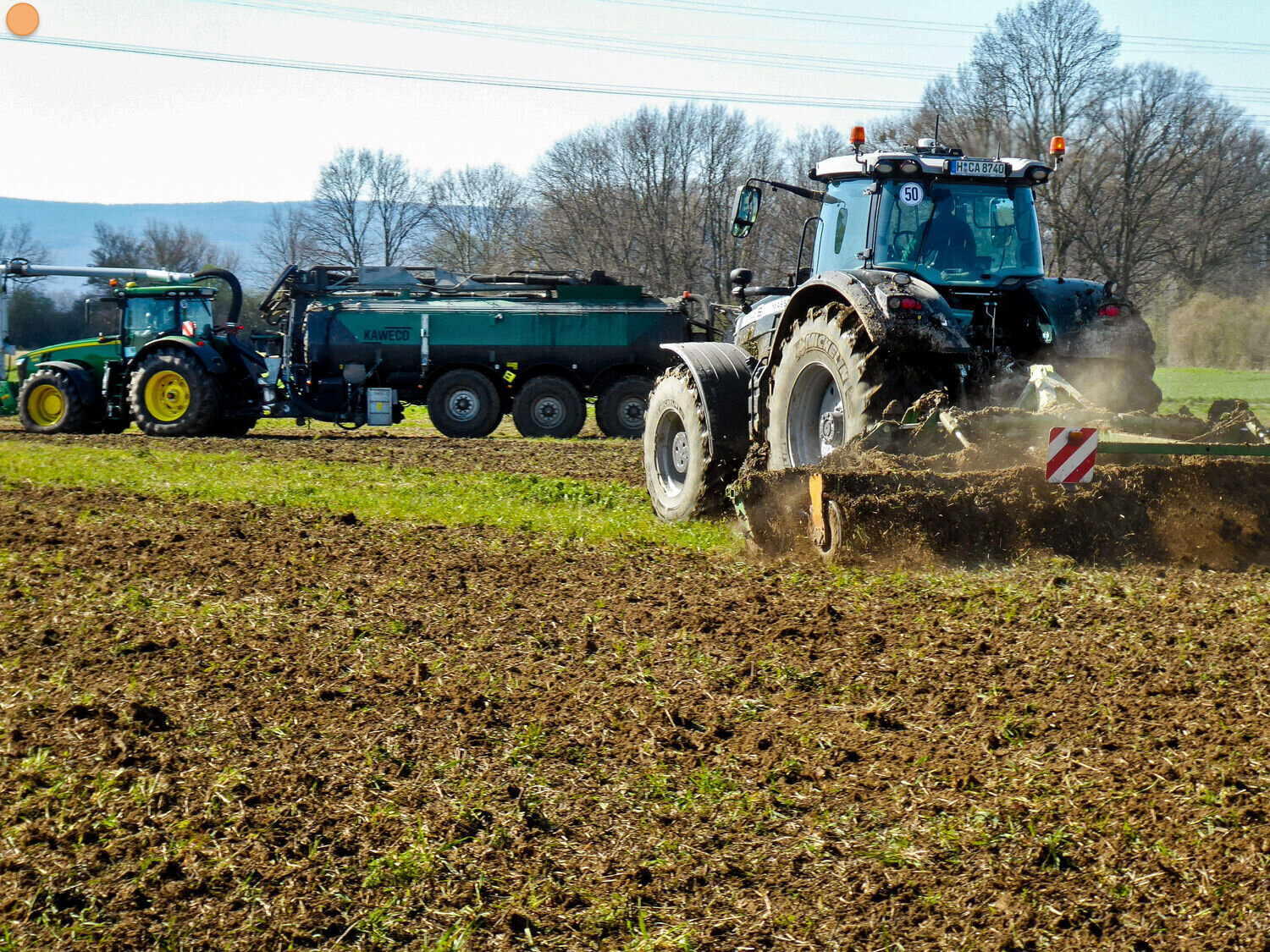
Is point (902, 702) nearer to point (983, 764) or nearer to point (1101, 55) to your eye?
point (983, 764)

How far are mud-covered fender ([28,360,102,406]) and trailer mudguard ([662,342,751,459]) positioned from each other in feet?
46.1

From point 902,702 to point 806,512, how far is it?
255cm

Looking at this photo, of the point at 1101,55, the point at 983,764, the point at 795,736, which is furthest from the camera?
the point at 1101,55

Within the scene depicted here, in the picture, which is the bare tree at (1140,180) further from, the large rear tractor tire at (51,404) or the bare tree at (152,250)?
the bare tree at (152,250)

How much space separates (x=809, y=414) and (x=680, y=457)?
1801 millimetres

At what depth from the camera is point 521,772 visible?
3.99 metres

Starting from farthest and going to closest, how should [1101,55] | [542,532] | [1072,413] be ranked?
[1101,55] → [542,532] → [1072,413]

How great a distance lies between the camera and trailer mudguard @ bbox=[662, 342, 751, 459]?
8.58 m

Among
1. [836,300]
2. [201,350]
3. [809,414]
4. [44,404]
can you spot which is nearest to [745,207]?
[836,300]

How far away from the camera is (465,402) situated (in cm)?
2009

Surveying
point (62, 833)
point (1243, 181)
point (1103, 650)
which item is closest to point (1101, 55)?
point (1243, 181)

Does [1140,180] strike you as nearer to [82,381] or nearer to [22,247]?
[82,381]

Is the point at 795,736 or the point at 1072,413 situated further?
the point at 1072,413

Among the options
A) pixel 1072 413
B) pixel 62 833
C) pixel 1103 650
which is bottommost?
pixel 62 833
